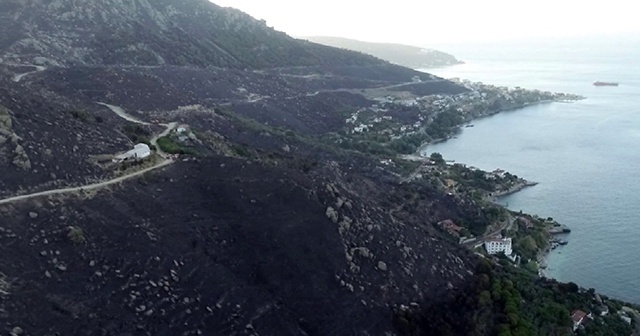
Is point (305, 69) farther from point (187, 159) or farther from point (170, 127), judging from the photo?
point (187, 159)

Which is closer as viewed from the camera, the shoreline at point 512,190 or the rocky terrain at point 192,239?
the rocky terrain at point 192,239

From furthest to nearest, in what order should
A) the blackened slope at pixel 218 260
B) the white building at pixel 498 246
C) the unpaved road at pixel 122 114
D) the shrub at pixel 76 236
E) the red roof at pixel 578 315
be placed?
the white building at pixel 498 246 < the unpaved road at pixel 122 114 < the red roof at pixel 578 315 < the shrub at pixel 76 236 < the blackened slope at pixel 218 260

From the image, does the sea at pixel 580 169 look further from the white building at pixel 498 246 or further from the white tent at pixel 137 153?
the white tent at pixel 137 153

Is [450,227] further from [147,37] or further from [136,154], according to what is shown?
[147,37]

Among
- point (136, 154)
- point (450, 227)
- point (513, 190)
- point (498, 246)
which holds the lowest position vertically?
point (513, 190)

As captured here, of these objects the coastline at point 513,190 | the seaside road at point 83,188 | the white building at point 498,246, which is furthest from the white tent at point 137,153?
the coastline at point 513,190

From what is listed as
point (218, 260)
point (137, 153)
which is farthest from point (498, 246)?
point (137, 153)

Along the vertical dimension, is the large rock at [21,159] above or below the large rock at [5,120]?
below

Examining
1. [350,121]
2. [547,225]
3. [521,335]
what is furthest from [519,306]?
[350,121]
